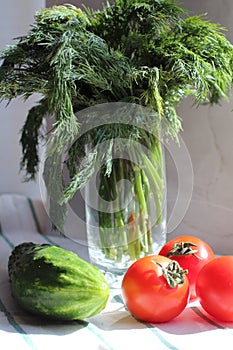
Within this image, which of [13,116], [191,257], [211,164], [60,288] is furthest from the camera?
[13,116]

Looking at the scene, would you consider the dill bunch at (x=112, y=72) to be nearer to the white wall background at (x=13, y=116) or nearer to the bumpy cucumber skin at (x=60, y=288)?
the bumpy cucumber skin at (x=60, y=288)

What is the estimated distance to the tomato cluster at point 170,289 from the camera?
2.31 feet

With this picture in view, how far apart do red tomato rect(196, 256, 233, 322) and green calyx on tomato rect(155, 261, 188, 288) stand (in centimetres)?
4

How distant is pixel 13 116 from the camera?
1.28m

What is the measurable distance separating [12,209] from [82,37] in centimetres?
60

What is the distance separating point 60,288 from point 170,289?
151 mm

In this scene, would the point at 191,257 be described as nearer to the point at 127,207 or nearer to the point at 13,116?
the point at 127,207

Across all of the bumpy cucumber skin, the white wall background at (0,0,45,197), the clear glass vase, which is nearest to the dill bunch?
the clear glass vase

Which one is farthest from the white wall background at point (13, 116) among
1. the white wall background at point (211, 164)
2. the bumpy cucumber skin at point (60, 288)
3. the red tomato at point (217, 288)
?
the red tomato at point (217, 288)

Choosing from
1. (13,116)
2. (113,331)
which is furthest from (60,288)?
(13,116)

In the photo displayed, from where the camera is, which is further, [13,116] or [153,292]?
[13,116]

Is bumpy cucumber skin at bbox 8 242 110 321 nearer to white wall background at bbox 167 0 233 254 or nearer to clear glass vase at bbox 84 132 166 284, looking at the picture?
clear glass vase at bbox 84 132 166 284

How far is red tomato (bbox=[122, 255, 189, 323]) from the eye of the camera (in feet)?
2.31

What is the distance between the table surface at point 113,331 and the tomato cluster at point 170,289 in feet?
0.07
